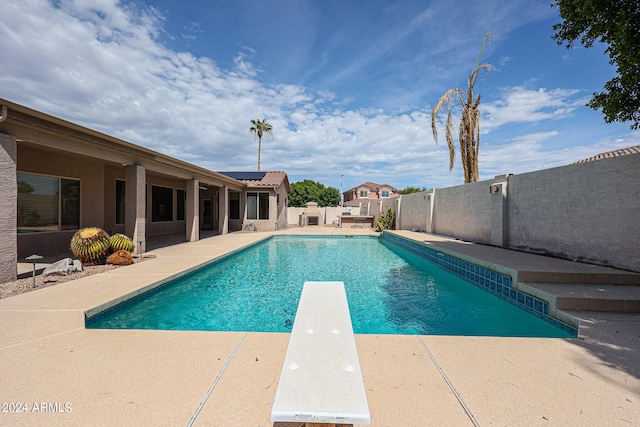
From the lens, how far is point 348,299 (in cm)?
551

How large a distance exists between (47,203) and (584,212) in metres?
14.8

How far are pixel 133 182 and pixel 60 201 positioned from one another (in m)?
2.61

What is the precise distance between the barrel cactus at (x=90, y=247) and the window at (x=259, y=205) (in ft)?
35.8

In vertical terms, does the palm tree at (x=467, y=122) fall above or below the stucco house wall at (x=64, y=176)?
above

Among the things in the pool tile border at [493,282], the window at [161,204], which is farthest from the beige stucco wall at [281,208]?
the pool tile border at [493,282]

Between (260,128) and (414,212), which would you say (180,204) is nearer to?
(414,212)

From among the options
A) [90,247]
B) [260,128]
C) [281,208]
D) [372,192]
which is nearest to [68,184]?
[90,247]

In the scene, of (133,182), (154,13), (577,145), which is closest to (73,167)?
(133,182)

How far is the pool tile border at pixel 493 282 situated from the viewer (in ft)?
13.6

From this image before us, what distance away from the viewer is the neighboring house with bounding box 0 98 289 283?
16.3 feet

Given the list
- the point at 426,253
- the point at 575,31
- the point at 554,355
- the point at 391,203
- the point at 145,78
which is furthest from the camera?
the point at 391,203

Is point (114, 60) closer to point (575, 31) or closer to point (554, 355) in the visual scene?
point (575, 31)

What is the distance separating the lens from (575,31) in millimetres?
4957

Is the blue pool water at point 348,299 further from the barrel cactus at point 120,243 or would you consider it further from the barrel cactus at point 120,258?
the barrel cactus at point 120,243
